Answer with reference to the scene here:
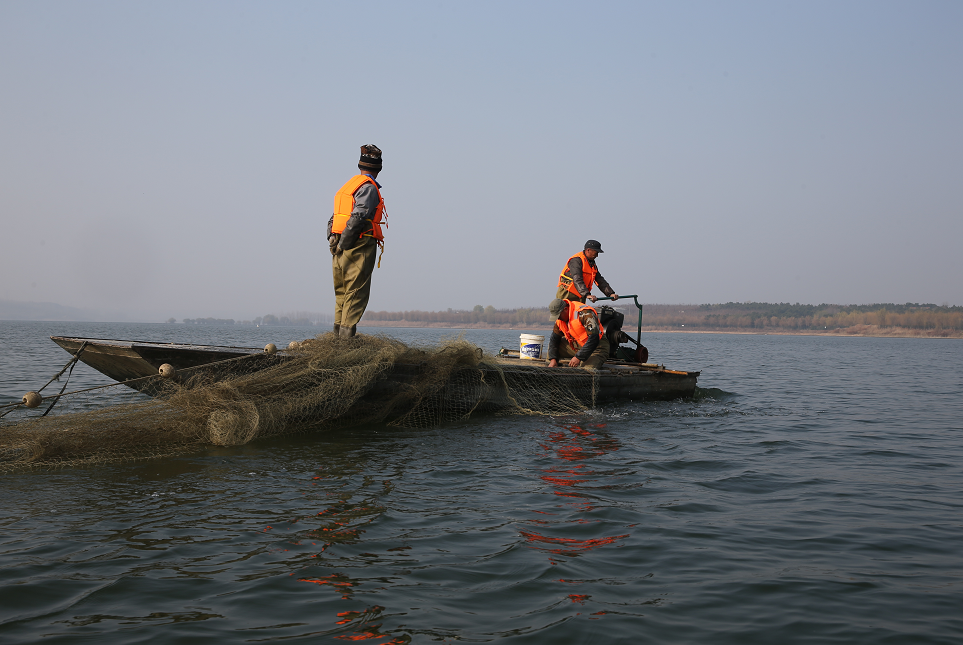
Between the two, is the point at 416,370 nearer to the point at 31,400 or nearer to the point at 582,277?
the point at 582,277

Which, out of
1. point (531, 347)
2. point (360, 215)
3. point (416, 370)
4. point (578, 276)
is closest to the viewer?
point (360, 215)

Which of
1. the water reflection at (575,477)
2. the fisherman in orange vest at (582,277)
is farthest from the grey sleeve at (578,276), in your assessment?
the water reflection at (575,477)

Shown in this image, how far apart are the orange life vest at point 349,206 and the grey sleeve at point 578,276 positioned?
11.9ft

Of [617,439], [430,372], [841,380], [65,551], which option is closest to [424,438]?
[430,372]

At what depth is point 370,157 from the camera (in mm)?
7879

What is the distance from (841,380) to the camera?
2117 centimetres

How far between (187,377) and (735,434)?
24.0ft

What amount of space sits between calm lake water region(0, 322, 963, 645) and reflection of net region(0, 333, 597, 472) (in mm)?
249

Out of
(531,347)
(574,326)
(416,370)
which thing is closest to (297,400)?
(416,370)

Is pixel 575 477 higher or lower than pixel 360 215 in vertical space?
lower

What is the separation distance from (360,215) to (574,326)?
4.50 meters

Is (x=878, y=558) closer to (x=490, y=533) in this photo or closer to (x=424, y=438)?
(x=490, y=533)

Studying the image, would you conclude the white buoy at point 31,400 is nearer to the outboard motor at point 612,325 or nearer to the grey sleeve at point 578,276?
the grey sleeve at point 578,276

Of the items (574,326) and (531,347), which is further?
(531,347)
